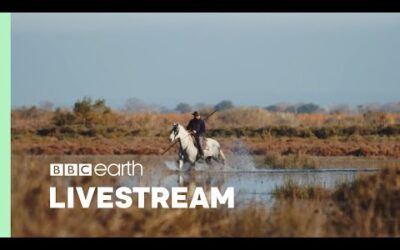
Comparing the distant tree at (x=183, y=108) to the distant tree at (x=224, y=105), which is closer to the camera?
the distant tree at (x=183, y=108)

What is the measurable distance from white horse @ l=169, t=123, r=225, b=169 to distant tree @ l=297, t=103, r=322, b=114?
5.31ft

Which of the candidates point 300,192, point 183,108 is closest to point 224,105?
point 183,108

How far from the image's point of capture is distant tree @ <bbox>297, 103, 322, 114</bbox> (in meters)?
19.0

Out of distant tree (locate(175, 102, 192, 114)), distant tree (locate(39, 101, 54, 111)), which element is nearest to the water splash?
distant tree (locate(175, 102, 192, 114))

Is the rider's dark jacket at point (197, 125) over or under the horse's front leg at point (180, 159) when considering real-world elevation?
over

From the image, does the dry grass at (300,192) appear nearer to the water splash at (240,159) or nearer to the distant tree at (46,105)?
the water splash at (240,159)

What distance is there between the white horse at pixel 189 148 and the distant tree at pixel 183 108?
0.97 feet

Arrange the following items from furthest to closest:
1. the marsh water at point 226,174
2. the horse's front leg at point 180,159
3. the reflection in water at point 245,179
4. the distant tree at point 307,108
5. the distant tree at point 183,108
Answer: the distant tree at point 307,108
the horse's front leg at point 180,159
the distant tree at point 183,108
the reflection in water at point 245,179
the marsh water at point 226,174

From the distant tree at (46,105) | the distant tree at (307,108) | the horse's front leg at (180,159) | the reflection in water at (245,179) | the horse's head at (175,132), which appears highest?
the distant tree at (307,108)

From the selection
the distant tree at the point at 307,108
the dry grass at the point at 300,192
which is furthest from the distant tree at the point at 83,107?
the distant tree at the point at 307,108

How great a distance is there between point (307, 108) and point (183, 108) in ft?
9.23
